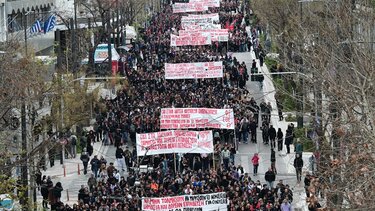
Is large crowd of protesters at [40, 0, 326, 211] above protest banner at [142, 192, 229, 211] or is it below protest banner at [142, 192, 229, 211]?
below

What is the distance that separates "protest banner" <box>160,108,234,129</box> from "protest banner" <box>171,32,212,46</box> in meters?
26.2

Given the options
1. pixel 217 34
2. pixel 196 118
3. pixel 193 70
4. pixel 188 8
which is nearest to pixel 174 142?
pixel 196 118

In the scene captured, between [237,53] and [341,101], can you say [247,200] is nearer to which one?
[341,101]

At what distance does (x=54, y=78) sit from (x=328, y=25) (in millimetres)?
13810

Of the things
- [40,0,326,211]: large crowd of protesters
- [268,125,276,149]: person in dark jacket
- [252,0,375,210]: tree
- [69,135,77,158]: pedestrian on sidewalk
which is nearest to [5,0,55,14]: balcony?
[40,0,326,211]: large crowd of protesters

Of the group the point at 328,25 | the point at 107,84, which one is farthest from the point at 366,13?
the point at 107,84

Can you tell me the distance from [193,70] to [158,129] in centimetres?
1081

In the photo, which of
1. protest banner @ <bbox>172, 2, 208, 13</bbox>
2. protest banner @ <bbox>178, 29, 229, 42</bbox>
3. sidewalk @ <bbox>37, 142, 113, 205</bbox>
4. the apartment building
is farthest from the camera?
protest banner @ <bbox>172, 2, 208, 13</bbox>

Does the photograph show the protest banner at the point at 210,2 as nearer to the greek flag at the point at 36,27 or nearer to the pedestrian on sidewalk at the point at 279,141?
the greek flag at the point at 36,27

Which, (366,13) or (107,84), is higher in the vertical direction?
(366,13)

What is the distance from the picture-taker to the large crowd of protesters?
3634cm

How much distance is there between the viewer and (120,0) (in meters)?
87.2

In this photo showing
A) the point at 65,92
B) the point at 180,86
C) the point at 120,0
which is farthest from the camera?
the point at 120,0

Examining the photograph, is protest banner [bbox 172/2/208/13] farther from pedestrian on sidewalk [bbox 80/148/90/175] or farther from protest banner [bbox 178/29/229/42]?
pedestrian on sidewalk [bbox 80/148/90/175]
